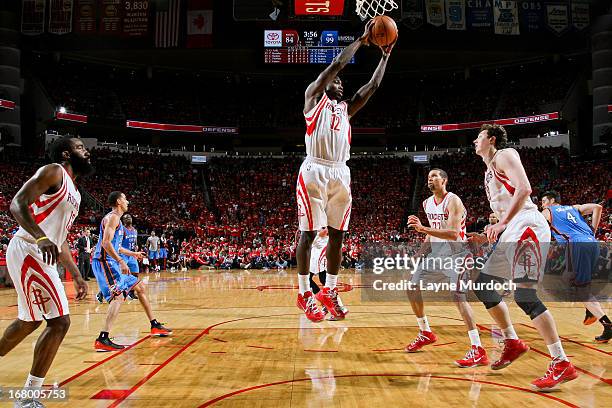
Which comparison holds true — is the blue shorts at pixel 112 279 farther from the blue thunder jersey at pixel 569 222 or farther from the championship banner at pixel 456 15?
the championship banner at pixel 456 15

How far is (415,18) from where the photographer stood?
2541cm

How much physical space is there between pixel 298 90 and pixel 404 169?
9.37 m

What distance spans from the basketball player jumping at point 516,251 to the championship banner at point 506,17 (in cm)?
2379

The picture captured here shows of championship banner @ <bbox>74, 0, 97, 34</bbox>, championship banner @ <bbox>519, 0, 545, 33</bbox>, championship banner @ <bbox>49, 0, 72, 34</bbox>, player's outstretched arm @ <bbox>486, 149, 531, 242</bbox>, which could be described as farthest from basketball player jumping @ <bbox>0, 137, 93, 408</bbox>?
championship banner @ <bbox>519, 0, 545, 33</bbox>

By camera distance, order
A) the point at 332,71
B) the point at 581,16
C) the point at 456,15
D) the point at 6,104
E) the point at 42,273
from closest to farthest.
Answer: the point at 42,273 < the point at 332,71 < the point at 456,15 < the point at 6,104 < the point at 581,16

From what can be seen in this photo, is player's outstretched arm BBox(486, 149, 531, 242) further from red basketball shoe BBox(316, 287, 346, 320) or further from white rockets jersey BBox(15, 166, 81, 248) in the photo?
white rockets jersey BBox(15, 166, 81, 248)

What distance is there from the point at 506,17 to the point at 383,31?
2383cm

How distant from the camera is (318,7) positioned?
74.0ft

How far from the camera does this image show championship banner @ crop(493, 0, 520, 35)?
83.4 feet

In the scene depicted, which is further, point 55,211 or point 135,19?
point 135,19

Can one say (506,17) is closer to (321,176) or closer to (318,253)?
(318,253)

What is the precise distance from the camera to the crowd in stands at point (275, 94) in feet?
101

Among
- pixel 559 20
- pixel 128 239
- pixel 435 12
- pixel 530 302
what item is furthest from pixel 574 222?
pixel 559 20

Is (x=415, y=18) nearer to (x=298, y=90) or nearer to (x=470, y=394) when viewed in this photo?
(x=298, y=90)
